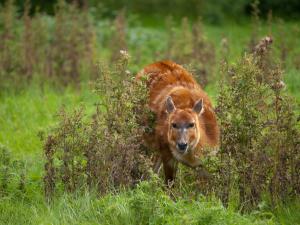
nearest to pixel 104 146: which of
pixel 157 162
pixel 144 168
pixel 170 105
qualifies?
pixel 144 168

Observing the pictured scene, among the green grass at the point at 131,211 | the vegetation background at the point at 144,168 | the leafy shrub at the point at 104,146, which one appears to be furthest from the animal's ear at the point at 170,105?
the green grass at the point at 131,211

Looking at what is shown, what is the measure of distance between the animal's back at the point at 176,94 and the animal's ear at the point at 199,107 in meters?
0.16

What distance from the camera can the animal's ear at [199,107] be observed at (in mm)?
9289

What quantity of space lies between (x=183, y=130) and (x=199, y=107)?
41 centimetres

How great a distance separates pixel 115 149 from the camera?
8.36m

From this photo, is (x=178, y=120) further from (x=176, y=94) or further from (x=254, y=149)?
(x=254, y=149)

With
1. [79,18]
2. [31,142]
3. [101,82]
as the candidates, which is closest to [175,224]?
[101,82]

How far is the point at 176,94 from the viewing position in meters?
9.74

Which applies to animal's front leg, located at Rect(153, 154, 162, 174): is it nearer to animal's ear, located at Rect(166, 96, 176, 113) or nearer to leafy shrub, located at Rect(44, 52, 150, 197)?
animal's ear, located at Rect(166, 96, 176, 113)

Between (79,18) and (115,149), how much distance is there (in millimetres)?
7437

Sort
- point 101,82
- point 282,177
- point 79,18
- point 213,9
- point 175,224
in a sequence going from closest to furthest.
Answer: point 175,224
point 282,177
point 101,82
point 79,18
point 213,9

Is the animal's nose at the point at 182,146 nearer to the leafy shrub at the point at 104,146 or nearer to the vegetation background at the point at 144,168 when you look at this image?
the vegetation background at the point at 144,168

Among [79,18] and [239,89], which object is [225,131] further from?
Result: [79,18]

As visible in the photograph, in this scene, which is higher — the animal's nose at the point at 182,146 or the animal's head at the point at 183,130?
the animal's head at the point at 183,130
